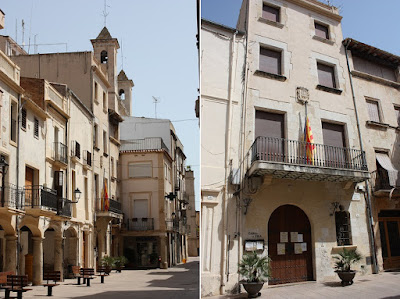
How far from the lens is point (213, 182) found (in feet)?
13.1

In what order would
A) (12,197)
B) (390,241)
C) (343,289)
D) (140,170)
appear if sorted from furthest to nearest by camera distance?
(390,241)
(343,289)
(140,170)
(12,197)

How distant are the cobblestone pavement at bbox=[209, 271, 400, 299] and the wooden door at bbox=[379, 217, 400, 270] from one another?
0.26 m

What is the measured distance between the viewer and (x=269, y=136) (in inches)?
195

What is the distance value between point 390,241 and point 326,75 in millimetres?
2235

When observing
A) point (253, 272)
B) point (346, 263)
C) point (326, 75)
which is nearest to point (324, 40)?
point (326, 75)

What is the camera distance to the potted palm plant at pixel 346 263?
4633 mm

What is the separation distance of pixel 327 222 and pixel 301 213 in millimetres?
383

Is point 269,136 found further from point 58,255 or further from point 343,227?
point 58,255

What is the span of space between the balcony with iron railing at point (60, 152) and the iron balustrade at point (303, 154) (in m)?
1.80

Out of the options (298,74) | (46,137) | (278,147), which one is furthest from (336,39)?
(46,137)

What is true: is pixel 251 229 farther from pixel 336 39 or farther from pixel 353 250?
pixel 336 39

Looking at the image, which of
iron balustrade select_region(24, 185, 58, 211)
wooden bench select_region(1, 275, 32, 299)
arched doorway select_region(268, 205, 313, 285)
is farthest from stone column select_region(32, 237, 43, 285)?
arched doorway select_region(268, 205, 313, 285)

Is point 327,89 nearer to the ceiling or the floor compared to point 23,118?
nearer to the ceiling

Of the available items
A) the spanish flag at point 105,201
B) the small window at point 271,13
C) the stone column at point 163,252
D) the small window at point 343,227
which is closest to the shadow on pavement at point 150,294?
the stone column at point 163,252
